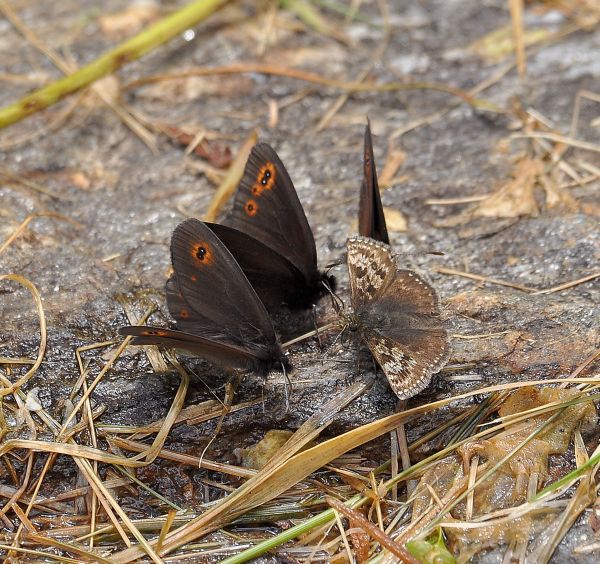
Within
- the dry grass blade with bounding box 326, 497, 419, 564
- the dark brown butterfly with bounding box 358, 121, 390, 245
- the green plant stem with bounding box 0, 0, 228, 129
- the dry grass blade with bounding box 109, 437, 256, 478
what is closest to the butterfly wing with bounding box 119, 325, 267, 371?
the dry grass blade with bounding box 109, 437, 256, 478

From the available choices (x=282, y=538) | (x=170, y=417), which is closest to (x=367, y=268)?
(x=170, y=417)

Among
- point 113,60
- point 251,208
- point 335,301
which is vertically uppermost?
point 113,60

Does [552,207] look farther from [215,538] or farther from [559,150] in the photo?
[215,538]

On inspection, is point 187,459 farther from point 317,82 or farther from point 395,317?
point 317,82

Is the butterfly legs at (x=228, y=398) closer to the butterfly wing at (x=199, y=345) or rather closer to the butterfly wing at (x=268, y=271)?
the butterfly wing at (x=199, y=345)

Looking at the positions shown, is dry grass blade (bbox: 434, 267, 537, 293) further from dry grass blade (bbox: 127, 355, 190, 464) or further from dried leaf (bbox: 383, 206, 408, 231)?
dry grass blade (bbox: 127, 355, 190, 464)

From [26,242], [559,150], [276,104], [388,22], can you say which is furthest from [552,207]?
[26,242]
